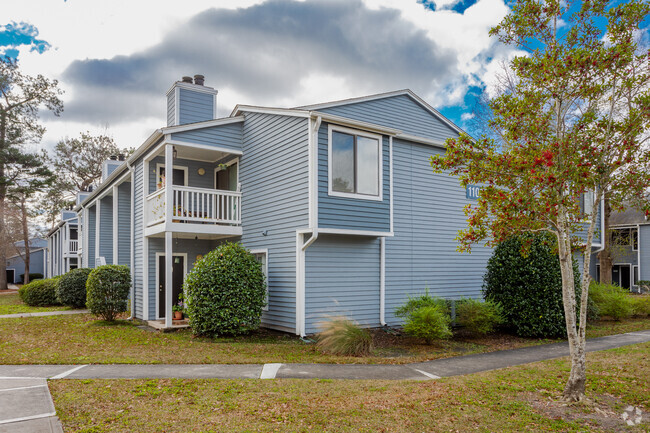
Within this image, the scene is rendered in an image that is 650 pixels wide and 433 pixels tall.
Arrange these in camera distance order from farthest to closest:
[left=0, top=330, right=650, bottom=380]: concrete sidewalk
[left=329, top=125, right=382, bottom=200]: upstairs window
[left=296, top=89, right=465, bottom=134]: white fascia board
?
[left=296, top=89, right=465, bottom=134]: white fascia board, [left=329, top=125, right=382, bottom=200]: upstairs window, [left=0, top=330, right=650, bottom=380]: concrete sidewalk

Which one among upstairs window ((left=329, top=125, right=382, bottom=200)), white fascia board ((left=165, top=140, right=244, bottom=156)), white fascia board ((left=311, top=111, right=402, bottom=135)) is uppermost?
white fascia board ((left=311, top=111, right=402, bottom=135))

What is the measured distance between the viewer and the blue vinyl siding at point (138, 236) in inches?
573

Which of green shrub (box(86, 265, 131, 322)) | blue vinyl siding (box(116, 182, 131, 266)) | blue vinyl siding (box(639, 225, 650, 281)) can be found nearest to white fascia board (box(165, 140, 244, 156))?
green shrub (box(86, 265, 131, 322))

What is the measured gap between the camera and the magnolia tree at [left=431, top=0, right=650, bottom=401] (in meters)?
A: 5.92

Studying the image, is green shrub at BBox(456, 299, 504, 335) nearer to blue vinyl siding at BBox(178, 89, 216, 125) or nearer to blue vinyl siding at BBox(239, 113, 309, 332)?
blue vinyl siding at BBox(239, 113, 309, 332)

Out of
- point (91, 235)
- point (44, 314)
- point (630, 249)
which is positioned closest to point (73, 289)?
point (44, 314)

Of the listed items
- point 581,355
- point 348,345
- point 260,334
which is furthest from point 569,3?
point 260,334

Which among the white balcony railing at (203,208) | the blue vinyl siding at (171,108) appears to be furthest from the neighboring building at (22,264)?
the white balcony railing at (203,208)

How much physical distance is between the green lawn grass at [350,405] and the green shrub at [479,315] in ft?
12.1

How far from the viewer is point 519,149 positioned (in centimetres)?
642

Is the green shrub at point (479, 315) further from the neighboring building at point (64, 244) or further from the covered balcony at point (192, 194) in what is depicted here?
the neighboring building at point (64, 244)

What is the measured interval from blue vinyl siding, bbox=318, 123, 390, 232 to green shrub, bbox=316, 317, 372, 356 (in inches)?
95.6

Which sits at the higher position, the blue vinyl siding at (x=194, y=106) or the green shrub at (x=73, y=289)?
the blue vinyl siding at (x=194, y=106)

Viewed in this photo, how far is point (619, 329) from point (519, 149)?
9509 millimetres
